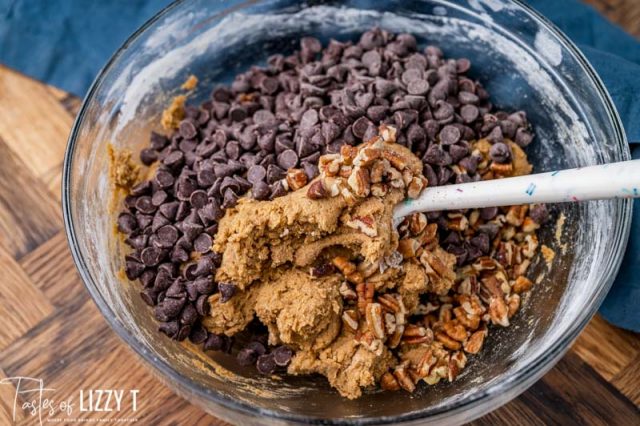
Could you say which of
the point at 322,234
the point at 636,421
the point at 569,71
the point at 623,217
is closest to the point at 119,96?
the point at 322,234

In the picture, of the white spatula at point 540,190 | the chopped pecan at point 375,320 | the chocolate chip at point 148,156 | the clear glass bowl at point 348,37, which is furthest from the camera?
the chocolate chip at point 148,156

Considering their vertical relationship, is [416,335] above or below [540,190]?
below

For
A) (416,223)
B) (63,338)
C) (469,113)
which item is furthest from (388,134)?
(63,338)

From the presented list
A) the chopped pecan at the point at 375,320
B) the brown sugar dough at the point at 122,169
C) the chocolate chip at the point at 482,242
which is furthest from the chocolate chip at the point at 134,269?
the chocolate chip at the point at 482,242

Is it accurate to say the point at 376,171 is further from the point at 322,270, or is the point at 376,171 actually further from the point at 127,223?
the point at 127,223

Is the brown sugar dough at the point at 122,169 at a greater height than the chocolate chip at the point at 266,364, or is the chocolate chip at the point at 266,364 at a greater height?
the brown sugar dough at the point at 122,169

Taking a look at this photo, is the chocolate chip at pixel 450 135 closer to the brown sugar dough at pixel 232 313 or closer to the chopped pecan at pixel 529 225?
the chopped pecan at pixel 529 225

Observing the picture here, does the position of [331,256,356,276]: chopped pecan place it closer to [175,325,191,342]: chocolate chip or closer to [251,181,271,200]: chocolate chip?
[251,181,271,200]: chocolate chip
